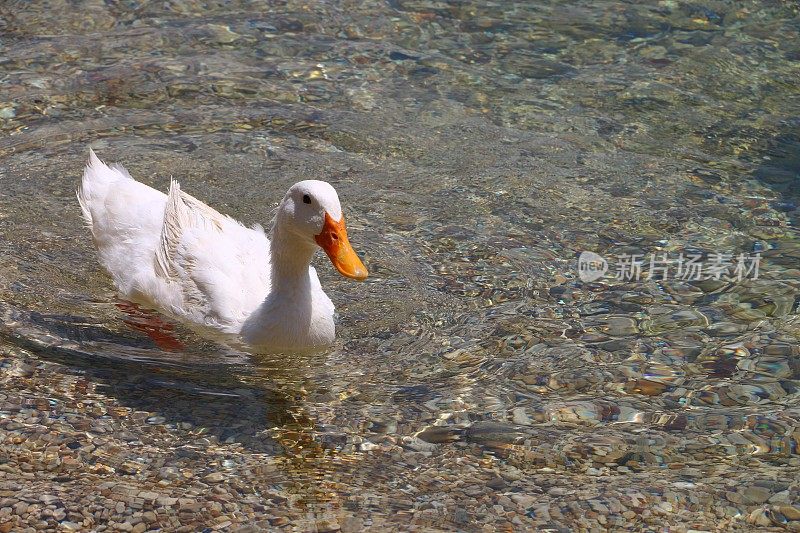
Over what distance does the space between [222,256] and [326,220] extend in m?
1.11

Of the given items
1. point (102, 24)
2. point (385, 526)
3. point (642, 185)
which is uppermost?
point (102, 24)

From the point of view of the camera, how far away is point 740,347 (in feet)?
20.5

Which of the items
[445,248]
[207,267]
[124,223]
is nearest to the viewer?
[207,267]

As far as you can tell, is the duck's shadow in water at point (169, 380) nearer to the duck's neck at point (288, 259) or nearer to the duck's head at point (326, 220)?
the duck's neck at point (288, 259)

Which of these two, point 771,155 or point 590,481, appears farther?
point 771,155

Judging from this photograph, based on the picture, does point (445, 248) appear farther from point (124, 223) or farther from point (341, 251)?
point (124, 223)

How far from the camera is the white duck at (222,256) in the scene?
5582 mm

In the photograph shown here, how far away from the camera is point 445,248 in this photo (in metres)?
7.33

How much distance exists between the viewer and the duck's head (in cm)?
547

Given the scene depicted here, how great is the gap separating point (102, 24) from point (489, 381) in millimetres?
6708

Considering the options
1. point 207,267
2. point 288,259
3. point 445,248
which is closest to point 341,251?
point 288,259

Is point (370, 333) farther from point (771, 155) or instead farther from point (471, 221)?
point (771, 155)

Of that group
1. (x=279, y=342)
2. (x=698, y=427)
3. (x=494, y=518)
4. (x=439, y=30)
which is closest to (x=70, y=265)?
(x=279, y=342)

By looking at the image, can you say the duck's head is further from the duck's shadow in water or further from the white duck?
the duck's shadow in water
